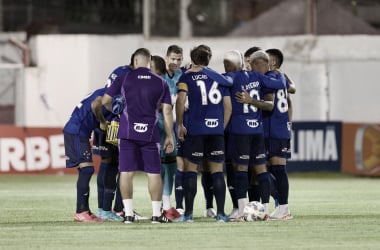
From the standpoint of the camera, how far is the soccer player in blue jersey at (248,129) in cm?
1591

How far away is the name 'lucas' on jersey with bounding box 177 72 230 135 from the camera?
15.6 metres

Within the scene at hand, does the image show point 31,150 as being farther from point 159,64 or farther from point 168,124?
point 168,124

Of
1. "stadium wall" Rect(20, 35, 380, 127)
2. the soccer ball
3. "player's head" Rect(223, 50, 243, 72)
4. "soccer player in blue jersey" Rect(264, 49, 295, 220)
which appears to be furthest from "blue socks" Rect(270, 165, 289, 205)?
"stadium wall" Rect(20, 35, 380, 127)

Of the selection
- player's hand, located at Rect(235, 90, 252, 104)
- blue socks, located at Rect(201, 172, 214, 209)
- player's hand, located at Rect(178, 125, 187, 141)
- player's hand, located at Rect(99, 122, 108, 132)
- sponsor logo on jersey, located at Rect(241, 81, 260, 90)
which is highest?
sponsor logo on jersey, located at Rect(241, 81, 260, 90)

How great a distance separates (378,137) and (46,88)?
835cm

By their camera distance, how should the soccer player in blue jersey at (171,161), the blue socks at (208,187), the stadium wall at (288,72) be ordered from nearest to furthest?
the soccer player in blue jersey at (171,161)
the blue socks at (208,187)
the stadium wall at (288,72)

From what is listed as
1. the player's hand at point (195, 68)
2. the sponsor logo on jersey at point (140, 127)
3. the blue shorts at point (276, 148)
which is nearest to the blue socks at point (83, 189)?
the sponsor logo on jersey at point (140, 127)

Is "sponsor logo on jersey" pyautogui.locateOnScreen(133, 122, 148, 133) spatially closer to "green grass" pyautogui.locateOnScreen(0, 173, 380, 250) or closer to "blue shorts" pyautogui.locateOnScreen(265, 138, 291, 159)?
"green grass" pyautogui.locateOnScreen(0, 173, 380, 250)

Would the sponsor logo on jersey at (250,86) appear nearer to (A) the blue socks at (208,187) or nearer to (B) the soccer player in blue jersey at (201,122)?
(B) the soccer player in blue jersey at (201,122)

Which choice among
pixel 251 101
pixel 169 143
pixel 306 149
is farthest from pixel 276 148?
pixel 306 149

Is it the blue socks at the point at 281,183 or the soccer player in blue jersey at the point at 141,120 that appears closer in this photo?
the soccer player in blue jersey at the point at 141,120

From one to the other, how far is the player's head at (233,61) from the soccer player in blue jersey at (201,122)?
13.8 inches

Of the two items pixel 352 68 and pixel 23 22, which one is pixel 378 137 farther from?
pixel 23 22

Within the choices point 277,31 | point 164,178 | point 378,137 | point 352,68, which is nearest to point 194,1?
point 277,31
